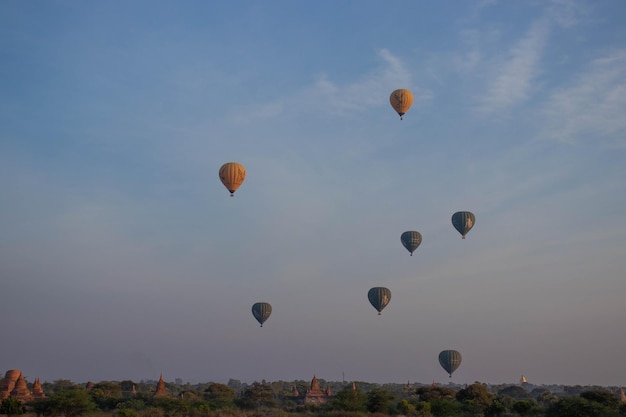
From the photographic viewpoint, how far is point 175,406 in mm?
68938

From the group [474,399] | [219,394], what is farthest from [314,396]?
[474,399]

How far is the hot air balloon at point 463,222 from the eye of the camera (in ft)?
275

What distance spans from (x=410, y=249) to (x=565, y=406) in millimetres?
29203

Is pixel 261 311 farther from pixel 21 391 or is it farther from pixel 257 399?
pixel 21 391

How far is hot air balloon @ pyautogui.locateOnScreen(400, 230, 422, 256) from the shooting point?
89250 millimetres

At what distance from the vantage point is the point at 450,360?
9512cm

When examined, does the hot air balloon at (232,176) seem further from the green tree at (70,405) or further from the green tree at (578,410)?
the green tree at (578,410)

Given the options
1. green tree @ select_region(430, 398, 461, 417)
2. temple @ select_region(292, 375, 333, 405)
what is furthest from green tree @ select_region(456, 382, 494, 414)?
temple @ select_region(292, 375, 333, 405)

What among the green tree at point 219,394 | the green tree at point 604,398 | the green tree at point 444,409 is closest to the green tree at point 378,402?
the green tree at point 444,409

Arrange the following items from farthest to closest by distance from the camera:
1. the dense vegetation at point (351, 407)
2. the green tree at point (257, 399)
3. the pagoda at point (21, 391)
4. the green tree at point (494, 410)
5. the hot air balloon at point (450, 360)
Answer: the hot air balloon at point (450, 360) → the green tree at point (257, 399) → the pagoda at point (21, 391) → the green tree at point (494, 410) → the dense vegetation at point (351, 407)

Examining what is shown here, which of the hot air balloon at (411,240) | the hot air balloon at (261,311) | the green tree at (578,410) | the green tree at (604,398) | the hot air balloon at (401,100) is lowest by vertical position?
the green tree at (578,410)

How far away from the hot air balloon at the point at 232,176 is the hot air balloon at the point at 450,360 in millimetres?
A: 40055

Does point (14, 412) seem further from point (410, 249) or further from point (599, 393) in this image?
point (599, 393)

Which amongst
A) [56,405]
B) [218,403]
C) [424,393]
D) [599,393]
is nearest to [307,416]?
[218,403]
